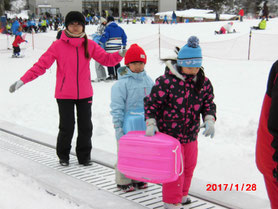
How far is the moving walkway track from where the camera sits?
3.11 meters

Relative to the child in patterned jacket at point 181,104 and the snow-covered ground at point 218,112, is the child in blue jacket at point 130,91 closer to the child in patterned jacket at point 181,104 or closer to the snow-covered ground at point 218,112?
the snow-covered ground at point 218,112

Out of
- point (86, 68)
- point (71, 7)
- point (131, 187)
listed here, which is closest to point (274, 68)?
point (131, 187)

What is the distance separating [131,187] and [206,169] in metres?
1.07

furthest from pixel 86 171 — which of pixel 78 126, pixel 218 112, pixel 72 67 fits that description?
pixel 218 112

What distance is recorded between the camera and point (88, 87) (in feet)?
12.3

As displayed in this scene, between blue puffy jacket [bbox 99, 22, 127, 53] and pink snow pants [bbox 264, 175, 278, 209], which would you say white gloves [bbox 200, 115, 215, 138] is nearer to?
pink snow pants [bbox 264, 175, 278, 209]

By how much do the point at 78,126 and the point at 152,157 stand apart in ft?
4.97

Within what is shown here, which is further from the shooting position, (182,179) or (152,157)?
(182,179)

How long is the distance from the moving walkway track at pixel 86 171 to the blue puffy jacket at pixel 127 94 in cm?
72

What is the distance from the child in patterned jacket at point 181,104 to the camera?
2.63 meters

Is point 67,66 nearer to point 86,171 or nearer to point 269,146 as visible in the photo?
point 86,171

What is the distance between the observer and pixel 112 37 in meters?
9.02
